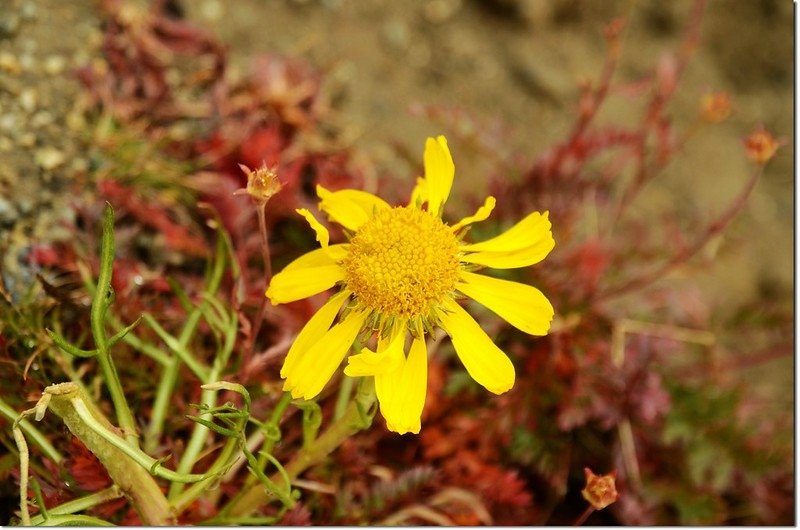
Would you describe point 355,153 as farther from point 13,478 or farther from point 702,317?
point 13,478

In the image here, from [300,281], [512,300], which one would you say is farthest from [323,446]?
[512,300]

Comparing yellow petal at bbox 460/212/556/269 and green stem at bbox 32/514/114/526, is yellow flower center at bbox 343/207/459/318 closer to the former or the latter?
yellow petal at bbox 460/212/556/269

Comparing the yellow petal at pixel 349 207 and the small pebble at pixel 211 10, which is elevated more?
the small pebble at pixel 211 10

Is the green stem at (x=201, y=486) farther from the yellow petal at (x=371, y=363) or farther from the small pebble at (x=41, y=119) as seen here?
the small pebble at (x=41, y=119)

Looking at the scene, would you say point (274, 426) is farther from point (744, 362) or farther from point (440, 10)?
point (440, 10)

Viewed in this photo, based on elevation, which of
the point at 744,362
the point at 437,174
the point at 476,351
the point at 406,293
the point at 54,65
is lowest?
the point at 744,362

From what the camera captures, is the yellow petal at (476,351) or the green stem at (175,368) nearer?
the yellow petal at (476,351)

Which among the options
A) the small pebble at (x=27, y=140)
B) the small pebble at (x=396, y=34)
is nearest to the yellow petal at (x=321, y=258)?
the small pebble at (x=27, y=140)
